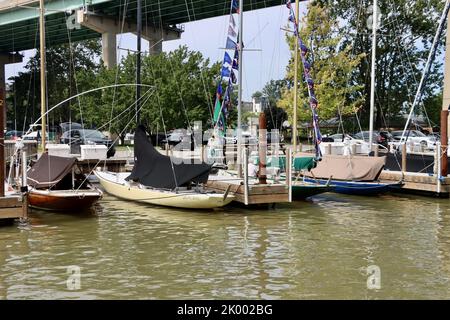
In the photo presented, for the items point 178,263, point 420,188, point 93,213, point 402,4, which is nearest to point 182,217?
point 93,213

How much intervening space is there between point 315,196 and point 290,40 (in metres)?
20.8

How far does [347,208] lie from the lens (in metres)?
18.6

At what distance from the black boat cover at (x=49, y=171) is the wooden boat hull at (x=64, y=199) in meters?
0.37

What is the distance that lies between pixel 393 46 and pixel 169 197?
49.6 metres

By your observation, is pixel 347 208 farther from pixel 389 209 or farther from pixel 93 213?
pixel 93 213

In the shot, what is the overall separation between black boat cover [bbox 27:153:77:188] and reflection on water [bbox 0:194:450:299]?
0.98 m

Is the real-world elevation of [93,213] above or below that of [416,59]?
below

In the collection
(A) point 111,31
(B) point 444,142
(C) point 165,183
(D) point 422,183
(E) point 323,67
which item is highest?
(A) point 111,31

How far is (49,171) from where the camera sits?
56.2 feet

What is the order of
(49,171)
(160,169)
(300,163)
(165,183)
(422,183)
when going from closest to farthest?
(49,171)
(165,183)
(160,169)
(300,163)
(422,183)

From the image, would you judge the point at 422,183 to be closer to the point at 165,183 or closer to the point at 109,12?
the point at 165,183

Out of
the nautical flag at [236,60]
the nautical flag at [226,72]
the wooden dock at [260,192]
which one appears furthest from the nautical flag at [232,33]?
the wooden dock at [260,192]

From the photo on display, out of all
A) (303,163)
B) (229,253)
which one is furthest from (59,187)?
(303,163)

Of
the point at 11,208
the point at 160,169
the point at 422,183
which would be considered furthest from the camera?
the point at 422,183
